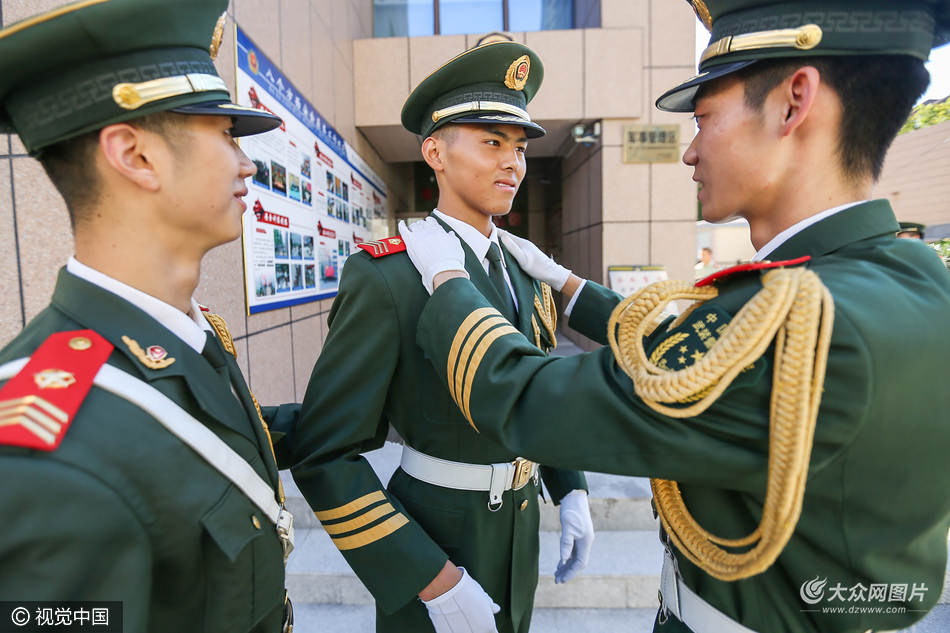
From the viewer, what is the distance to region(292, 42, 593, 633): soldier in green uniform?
1.25 metres

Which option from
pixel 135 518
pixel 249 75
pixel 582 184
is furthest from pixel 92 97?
pixel 582 184

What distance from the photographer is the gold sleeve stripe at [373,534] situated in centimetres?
124

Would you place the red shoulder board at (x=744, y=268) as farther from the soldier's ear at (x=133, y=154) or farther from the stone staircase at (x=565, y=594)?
the stone staircase at (x=565, y=594)

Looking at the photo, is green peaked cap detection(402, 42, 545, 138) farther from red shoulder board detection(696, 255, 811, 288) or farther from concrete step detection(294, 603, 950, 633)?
concrete step detection(294, 603, 950, 633)

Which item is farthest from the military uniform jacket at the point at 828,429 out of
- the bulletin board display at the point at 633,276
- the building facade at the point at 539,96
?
the bulletin board display at the point at 633,276

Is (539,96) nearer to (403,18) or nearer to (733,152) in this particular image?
(403,18)

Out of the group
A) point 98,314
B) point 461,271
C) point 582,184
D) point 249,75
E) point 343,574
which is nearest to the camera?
point 98,314

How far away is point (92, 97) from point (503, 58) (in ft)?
4.28

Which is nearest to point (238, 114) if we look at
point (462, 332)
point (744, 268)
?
point (462, 332)

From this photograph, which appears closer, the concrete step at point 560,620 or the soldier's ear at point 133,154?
the soldier's ear at point 133,154

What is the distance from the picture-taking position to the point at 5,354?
0.76 meters

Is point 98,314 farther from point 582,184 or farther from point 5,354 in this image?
point 582,184

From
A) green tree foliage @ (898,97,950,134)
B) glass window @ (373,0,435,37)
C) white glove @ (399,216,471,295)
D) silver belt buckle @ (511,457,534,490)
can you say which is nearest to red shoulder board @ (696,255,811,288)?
white glove @ (399,216,471,295)

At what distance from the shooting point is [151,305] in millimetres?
889
